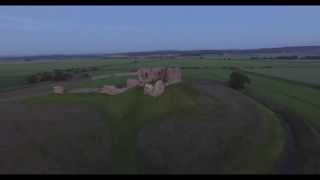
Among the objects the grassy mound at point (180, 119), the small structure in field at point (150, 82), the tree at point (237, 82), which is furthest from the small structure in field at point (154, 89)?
the tree at point (237, 82)

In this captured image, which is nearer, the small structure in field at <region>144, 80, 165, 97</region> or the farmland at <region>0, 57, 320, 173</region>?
the farmland at <region>0, 57, 320, 173</region>

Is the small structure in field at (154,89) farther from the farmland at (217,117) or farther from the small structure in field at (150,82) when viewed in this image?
the farmland at (217,117)

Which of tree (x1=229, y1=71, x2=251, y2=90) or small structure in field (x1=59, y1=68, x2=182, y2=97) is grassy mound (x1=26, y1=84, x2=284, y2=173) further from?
tree (x1=229, y1=71, x2=251, y2=90)

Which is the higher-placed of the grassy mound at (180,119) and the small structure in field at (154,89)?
the small structure in field at (154,89)

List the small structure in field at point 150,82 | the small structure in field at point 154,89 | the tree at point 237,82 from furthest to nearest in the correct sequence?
1. the tree at point 237,82
2. the small structure in field at point 150,82
3. the small structure in field at point 154,89

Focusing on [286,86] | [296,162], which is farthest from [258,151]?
[286,86]

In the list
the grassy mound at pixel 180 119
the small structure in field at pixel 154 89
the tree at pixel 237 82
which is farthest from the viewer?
the tree at pixel 237 82

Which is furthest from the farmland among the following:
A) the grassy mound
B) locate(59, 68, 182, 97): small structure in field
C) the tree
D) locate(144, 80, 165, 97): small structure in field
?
the tree

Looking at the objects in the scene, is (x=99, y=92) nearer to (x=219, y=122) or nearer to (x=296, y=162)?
(x=219, y=122)

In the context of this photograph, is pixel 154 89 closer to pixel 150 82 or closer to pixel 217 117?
pixel 150 82
